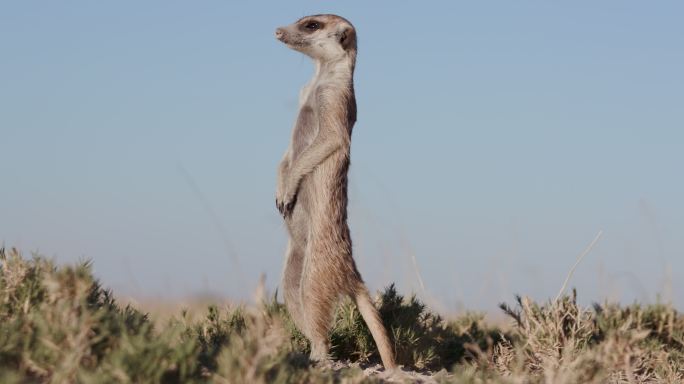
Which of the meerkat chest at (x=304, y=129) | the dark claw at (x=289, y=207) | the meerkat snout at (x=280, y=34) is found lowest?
the dark claw at (x=289, y=207)

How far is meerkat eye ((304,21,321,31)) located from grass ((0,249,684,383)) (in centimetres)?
212

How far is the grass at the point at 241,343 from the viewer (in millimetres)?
3082

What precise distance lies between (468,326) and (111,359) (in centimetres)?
454

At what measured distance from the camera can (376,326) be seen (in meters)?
5.20

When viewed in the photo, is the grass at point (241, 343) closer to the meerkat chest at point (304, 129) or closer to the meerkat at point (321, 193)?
the meerkat at point (321, 193)

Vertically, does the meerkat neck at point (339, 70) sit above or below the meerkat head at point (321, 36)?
below

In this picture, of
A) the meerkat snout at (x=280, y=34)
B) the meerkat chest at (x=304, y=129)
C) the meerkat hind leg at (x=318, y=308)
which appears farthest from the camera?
the meerkat snout at (x=280, y=34)

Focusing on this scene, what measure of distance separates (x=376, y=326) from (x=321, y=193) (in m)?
0.98

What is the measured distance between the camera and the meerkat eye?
6.09 m

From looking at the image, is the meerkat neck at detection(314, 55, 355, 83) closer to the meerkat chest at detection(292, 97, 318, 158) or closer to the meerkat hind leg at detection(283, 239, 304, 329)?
the meerkat chest at detection(292, 97, 318, 158)

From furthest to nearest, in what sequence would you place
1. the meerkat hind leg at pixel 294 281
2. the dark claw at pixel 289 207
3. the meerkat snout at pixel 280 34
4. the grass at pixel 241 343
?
the meerkat snout at pixel 280 34, the dark claw at pixel 289 207, the meerkat hind leg at pixel 294 281, the grass at pixel 241 343

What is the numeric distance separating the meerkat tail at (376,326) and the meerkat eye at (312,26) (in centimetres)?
206

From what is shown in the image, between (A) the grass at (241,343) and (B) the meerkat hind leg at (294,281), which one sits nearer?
(A) the grass at (241,343)

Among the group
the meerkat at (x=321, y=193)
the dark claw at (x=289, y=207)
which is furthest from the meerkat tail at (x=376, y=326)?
the dark claw at (x=289, y=207)
